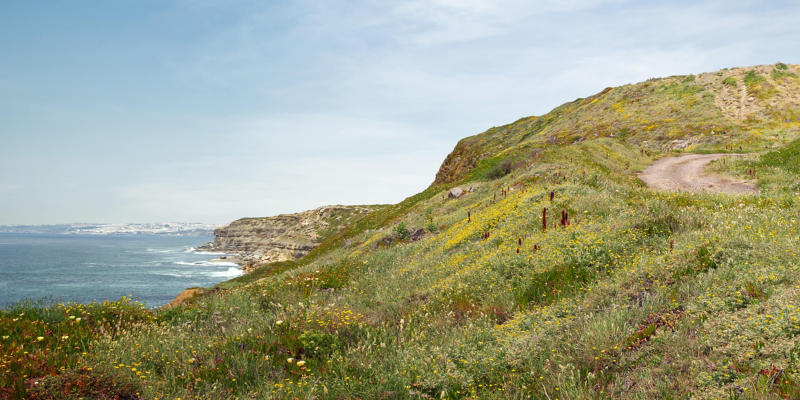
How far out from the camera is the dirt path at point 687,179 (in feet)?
65.1

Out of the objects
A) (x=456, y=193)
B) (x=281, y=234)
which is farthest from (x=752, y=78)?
(x=281, y=234)

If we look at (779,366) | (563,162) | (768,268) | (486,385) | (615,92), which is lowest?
(486,385)

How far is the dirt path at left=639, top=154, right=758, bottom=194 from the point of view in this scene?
19.8 metres

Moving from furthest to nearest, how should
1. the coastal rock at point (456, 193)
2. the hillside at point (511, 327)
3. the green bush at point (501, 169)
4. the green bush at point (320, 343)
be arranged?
the green bush at point (501, 169), the coastal rock at point (456, 193), the green bush at point (320, 343), the hillside at point (511, 327)

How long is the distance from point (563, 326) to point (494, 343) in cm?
106

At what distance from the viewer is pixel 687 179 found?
23609 mm

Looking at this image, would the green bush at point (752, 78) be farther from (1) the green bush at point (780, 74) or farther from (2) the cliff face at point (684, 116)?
(1) the green bush at point (780, 74)

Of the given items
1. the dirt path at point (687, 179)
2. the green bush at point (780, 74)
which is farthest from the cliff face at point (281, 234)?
the green bush at point (780, 74)

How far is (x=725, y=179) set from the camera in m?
22.4

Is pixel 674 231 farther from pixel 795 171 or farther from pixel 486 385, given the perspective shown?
pixel 795 171

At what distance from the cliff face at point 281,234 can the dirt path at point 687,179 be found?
65.2 meters

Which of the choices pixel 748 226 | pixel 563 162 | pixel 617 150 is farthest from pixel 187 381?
pixel 617 150

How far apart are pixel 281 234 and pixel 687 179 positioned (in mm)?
119857

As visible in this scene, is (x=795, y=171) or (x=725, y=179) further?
(x=725, y=179)
